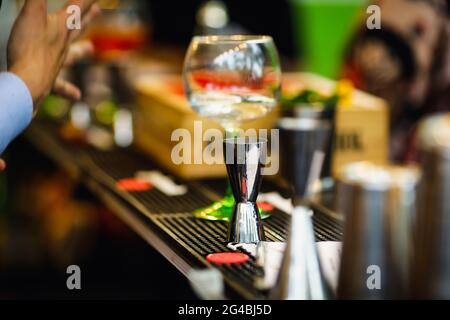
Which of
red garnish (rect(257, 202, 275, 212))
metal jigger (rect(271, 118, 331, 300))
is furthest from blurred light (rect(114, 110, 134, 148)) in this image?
metal jigger (rect(271, 118, 331, 300))

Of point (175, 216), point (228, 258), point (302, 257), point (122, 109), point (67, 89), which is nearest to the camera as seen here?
point (302, 257)

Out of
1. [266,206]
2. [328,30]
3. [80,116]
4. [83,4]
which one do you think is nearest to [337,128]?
[266,206]

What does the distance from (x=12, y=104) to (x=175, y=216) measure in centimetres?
45

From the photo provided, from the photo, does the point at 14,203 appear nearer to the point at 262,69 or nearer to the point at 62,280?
the point at 62,280

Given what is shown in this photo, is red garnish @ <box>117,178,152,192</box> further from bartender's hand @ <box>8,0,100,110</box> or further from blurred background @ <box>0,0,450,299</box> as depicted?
bartender's hand @ <box>8,0,100,110</box>

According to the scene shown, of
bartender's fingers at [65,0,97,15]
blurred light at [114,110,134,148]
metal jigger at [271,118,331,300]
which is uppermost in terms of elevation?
bartender's fingers at [65,0,97,15]

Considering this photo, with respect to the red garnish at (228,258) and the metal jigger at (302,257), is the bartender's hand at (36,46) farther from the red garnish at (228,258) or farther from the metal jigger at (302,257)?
the metal jigger at (302,257)

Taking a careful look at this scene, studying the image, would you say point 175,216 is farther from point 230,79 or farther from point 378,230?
point 378,230

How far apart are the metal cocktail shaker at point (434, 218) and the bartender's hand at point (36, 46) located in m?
0.80

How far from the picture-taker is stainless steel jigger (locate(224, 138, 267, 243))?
4.99ft

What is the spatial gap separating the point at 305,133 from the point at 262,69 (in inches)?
10.6

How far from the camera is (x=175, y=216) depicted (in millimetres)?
1855

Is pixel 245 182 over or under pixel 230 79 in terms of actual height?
under

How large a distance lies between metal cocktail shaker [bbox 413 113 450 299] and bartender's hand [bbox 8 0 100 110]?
800 millimetres
